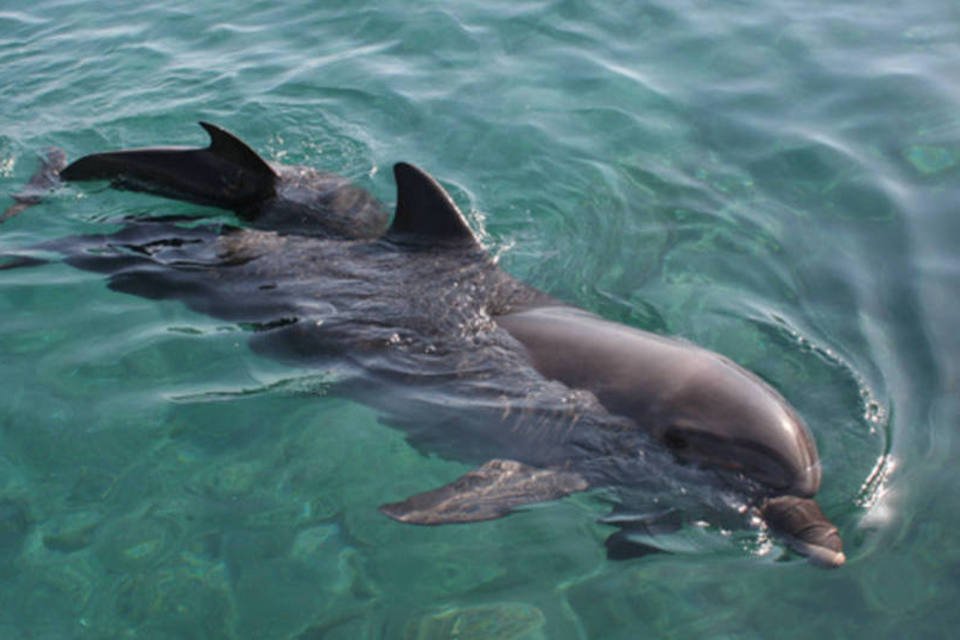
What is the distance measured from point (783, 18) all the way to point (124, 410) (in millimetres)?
10821

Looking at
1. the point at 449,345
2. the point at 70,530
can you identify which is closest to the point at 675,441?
the point at 449,345

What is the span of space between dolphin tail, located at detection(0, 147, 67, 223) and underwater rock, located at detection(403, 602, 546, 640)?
628cm

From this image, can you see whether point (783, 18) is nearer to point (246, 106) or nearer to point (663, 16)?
point (663, 16)

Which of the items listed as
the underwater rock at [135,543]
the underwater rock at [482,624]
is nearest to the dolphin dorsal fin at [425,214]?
the underwater rock at [135,543]

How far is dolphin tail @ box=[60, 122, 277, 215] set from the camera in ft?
29.0

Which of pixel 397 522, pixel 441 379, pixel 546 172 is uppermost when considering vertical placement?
pixel 546 172

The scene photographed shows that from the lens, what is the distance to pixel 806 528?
5730 millimetres

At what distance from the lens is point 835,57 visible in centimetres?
1269

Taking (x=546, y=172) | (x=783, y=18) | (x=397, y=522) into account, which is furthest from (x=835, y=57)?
(x=397, y=522)

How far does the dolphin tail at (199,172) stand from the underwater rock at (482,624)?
4.80m

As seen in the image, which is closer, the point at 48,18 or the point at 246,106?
the point at 246,106

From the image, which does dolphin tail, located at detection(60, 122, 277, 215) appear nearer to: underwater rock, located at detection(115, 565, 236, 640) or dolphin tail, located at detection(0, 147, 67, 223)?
dolphin tail, located at detection(0, 147, 67, 223)

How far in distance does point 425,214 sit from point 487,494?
2854mm

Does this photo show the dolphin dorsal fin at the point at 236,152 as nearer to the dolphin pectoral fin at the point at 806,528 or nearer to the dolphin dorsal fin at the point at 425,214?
the dolphin dorsal fin at the point at 425,214
